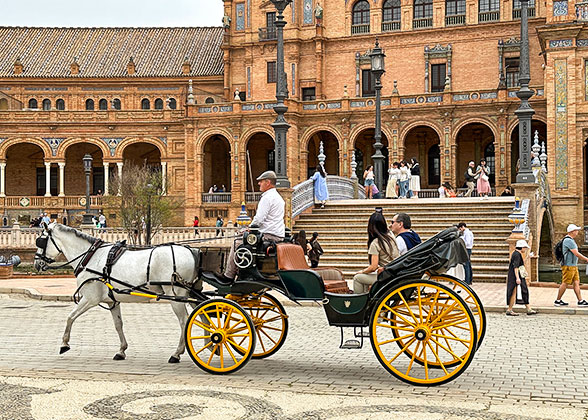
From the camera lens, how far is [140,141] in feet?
160

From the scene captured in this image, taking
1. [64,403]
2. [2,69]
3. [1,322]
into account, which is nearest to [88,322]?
[1,322]

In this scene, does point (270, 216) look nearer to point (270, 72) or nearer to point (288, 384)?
point (288, 384)

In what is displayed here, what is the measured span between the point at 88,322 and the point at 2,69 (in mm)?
47746

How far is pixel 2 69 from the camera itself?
182ft

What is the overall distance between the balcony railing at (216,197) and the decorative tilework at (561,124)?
754 inches

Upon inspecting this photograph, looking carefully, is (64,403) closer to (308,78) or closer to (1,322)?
(1,322)

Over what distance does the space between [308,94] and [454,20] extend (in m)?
10.5

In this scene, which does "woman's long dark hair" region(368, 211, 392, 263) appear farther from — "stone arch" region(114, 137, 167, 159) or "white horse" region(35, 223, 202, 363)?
"stone arch" region(114, 137, 167, 159)

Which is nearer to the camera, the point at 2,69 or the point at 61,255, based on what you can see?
the point at 61,255

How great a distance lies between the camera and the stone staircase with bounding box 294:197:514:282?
19984mm

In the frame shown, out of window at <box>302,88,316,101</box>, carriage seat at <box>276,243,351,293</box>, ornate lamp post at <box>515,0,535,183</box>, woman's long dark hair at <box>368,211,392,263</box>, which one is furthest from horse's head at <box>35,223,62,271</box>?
window at <box>302,88,316,101</box>

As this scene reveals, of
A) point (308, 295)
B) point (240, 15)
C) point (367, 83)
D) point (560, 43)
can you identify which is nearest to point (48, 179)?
point (240, 15)

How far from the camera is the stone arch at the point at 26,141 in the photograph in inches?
1908

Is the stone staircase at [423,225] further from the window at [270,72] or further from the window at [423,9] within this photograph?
the window at [423,9]
